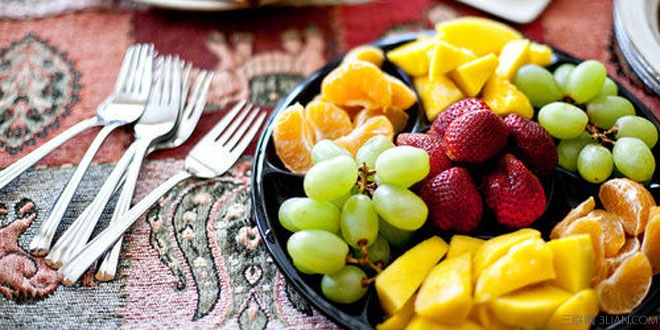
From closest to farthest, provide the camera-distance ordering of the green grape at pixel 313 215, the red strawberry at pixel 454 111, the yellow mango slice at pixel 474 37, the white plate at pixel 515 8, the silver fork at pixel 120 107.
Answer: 1. the green grape at pixel 313 215
2. the red strawberry at pixel 454 111
3. the silver fork at pixel 120 107
4. the yellow mango slice at pixel 474 37
5. the white plate at pixel 515 8

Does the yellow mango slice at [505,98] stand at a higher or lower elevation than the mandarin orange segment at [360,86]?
lower

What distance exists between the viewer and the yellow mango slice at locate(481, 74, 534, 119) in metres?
1.02

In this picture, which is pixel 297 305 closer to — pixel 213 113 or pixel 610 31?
pixel 213 113

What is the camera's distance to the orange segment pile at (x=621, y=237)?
810 millimetres

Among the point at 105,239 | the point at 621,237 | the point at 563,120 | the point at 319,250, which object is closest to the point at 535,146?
the point at 563,120

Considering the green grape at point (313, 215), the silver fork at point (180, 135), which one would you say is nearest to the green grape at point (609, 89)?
the green grape at point (313, 215)

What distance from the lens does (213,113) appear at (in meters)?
1.22

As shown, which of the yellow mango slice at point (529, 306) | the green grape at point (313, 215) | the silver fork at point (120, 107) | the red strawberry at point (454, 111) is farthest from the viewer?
the silver fork at point (120, 107)

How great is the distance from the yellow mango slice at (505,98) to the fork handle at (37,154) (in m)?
0.75

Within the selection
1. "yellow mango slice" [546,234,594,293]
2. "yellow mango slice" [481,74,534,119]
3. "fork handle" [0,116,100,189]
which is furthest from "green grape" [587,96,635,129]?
"fork handle" [0,116,100,189]

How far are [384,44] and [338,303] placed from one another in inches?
23.8

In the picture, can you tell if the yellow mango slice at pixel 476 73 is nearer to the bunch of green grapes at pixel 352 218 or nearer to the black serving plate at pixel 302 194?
the black serving plate at pixel 302 194

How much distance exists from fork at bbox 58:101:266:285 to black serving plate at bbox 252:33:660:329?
0.08m

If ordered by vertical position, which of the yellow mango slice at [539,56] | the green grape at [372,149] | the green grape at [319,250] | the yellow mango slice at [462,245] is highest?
the yellow mango slice at [539,56]
